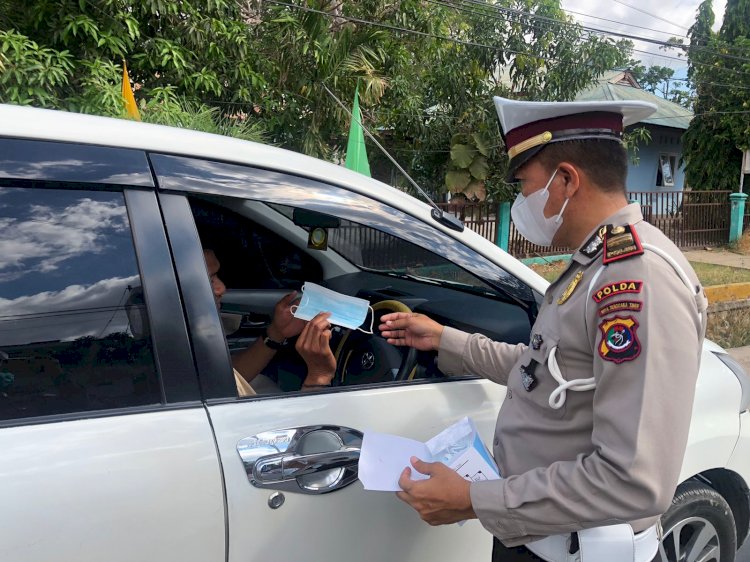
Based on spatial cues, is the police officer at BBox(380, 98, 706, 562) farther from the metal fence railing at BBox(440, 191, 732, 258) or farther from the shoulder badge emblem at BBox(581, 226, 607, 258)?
the metal fence railing at BBox(440, 191, 732, 258)

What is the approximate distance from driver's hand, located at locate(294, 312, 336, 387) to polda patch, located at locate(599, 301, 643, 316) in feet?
2.99

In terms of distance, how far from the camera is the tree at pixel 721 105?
14.1 metres

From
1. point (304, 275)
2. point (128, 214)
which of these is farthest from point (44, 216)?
point (304, 275)

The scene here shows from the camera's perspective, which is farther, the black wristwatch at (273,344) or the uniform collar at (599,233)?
the black wristwatch at (273,344)

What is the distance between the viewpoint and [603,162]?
1288mm

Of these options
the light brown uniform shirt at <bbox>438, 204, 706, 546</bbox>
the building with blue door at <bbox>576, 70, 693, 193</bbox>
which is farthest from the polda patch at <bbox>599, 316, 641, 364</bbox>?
the building with blue door at <bbox>576, 70, 693, 193</bbox>

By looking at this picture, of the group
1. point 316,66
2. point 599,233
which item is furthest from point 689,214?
point 599,233

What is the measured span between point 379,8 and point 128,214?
7379 mm

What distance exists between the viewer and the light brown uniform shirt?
1.06 m

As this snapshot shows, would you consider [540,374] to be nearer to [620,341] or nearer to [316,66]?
[620,341]

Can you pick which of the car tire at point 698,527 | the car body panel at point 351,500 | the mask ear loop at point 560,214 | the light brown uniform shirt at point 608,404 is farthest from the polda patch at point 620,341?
the car tire at point 698,527

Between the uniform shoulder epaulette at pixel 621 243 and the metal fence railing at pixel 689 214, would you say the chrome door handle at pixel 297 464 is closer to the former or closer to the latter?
the uniform shoulder epaulette at pixel 621 243

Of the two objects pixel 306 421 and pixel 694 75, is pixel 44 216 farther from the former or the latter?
pixel 694 75

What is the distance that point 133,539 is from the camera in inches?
47.6
